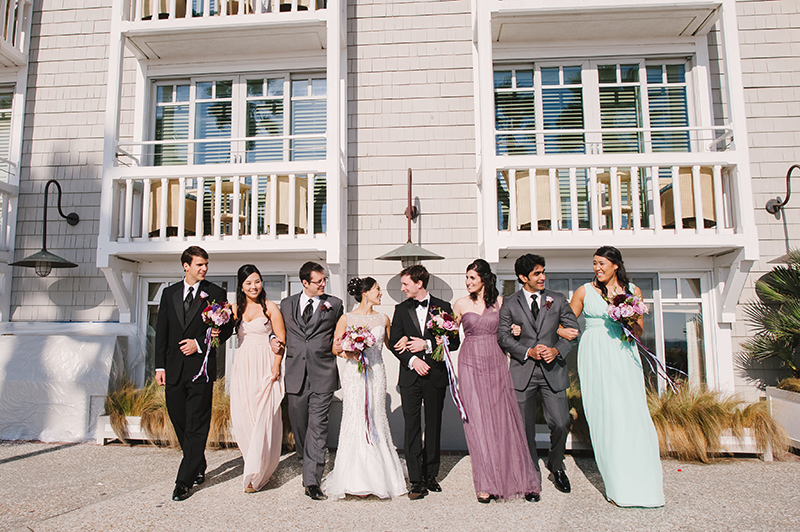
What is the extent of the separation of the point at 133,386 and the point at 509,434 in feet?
17.6

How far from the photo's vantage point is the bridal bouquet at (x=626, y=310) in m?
4.61

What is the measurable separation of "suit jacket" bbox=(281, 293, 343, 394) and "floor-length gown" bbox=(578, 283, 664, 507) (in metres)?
2.40

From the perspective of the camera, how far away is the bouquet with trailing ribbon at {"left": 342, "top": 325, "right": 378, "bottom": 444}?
479cm

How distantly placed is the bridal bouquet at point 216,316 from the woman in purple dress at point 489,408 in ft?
7.39

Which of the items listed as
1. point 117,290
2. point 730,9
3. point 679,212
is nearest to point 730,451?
point 679,212

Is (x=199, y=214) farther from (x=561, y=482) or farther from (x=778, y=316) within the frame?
(x=778, y=316)

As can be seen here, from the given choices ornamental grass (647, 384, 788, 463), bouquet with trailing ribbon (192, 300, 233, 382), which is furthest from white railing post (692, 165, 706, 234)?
bouquet with trailing ribbon (192, 300, 233, 382)

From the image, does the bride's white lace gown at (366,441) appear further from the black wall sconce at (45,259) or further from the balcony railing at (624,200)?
the black wall sconce at (45,259)

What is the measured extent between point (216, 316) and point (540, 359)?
307 centimetres

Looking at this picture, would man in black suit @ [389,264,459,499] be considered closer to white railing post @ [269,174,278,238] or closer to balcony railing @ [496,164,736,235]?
balcony railing @ [496,164,736,235]

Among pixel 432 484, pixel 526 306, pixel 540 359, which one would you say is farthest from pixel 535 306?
pixel 432 484

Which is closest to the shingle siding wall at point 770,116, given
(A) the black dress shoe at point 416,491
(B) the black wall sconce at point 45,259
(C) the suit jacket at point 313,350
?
(A) the black dress shoe at point 416,491

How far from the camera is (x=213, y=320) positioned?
16.4 feet

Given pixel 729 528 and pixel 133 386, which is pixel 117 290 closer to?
pixel 133 386
